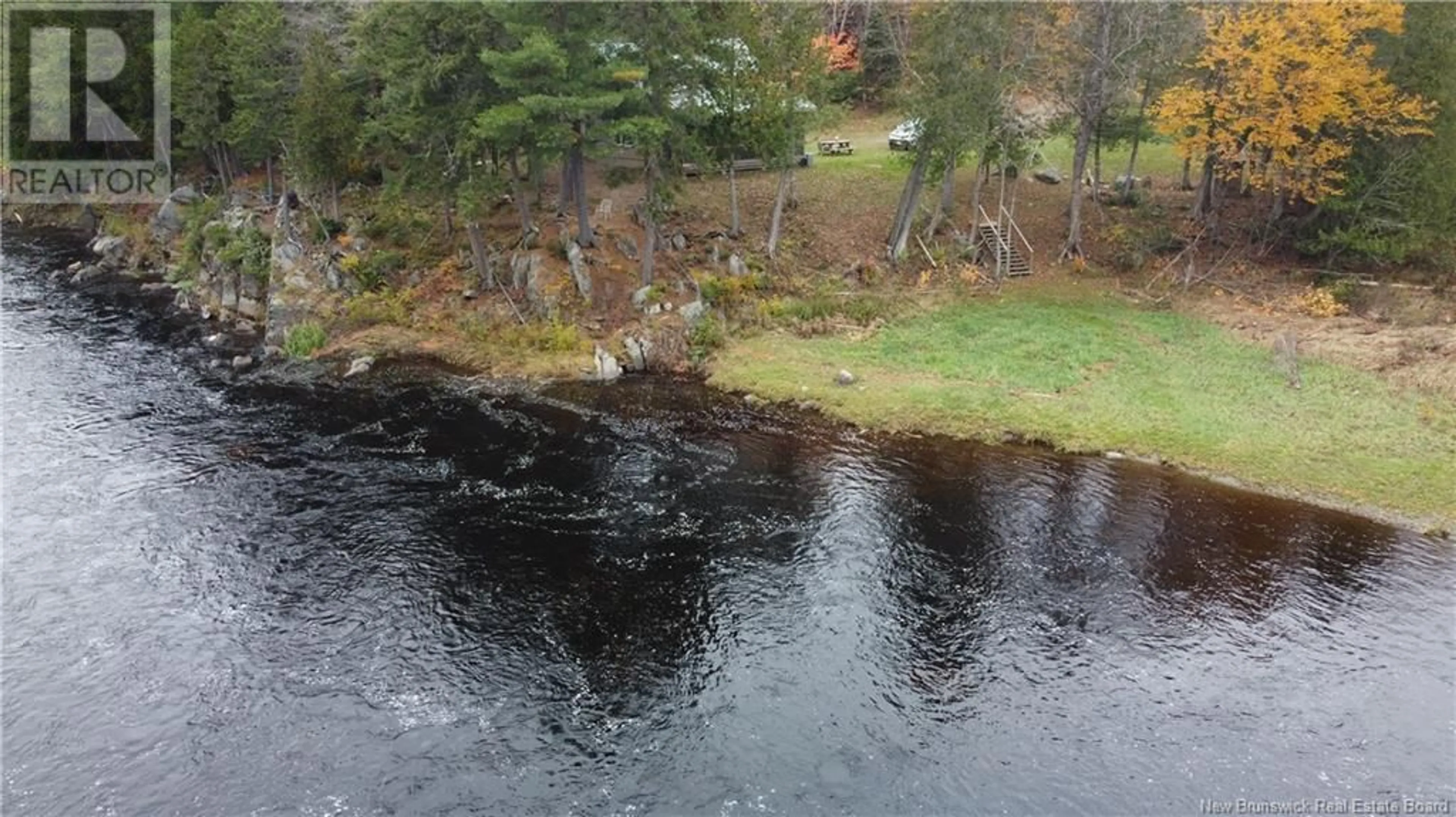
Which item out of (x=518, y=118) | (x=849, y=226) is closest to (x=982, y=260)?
(x=849, y=226)

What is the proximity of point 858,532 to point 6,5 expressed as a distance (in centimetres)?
6470

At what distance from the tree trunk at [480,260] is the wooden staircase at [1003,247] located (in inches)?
893

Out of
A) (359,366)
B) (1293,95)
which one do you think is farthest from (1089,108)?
(359,366)

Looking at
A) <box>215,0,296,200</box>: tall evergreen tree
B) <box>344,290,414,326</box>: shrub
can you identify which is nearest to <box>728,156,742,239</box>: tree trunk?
<box>344,290,414,326</box>: shrub

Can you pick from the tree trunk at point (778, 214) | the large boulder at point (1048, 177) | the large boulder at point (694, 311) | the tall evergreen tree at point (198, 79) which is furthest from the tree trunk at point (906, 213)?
the tall evergreen tree at point (198, 79)

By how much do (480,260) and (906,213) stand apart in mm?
19856

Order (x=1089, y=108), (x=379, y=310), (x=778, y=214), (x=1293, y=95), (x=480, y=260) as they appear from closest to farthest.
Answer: (x=1293, y=95), (x=379, y=310), (x=480, y=260), (x=1089, y=108), (x=778, y=214)

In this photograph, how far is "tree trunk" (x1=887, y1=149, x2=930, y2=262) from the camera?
4344cm

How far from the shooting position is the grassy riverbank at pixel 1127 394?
93.0 ft

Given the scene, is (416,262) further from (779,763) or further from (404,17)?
(779,763)

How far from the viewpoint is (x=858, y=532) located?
25609mm

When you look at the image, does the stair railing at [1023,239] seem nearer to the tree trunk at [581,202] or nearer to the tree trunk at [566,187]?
the tree trunk at [581,202]

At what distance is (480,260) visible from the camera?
40.6 m

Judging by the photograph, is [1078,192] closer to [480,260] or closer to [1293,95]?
[1293,95]
